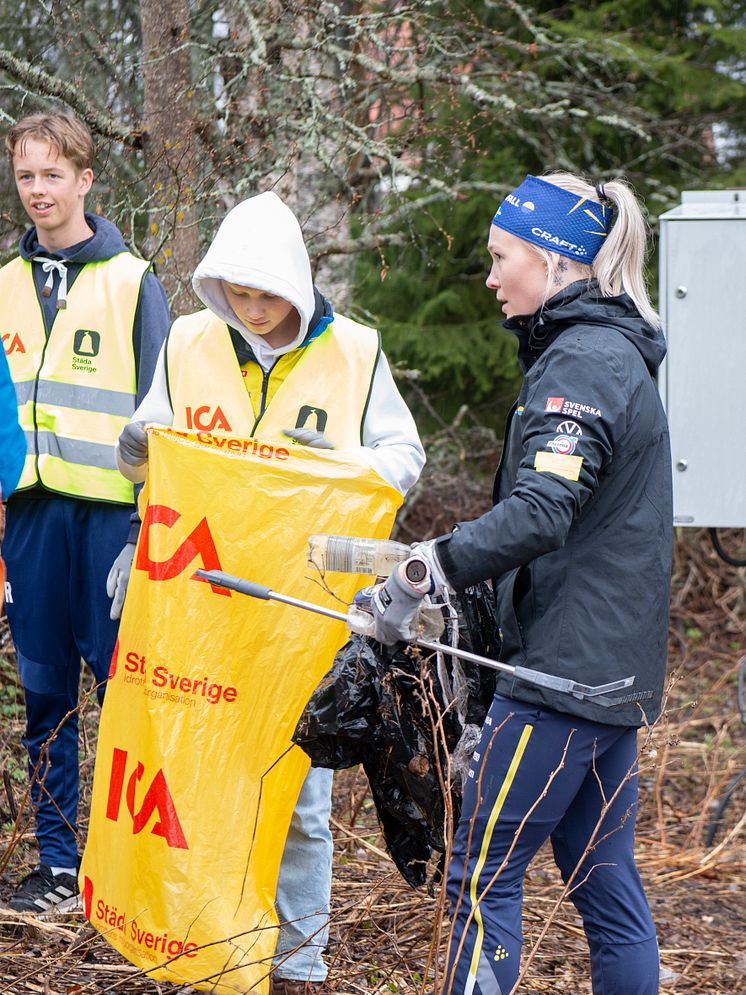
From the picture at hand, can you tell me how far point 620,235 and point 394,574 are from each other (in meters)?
0.90

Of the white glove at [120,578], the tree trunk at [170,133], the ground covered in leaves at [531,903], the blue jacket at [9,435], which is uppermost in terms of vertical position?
the tree trunk at [170,133]

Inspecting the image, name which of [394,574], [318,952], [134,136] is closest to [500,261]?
[394,574]

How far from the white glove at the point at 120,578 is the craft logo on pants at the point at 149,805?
1.64ft

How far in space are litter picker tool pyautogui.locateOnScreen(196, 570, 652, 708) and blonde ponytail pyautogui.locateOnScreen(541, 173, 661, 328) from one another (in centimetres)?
80

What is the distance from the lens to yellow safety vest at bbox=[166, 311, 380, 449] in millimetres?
3016

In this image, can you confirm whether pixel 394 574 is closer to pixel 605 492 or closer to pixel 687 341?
pixel 605 492

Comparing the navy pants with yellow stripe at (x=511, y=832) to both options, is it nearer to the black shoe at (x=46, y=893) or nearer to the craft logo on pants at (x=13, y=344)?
the black shoe at (x=46, y=893)

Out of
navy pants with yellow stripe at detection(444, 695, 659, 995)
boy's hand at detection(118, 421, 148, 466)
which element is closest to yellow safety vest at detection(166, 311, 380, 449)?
boy's hand at detection(118, 421, 148, 466)

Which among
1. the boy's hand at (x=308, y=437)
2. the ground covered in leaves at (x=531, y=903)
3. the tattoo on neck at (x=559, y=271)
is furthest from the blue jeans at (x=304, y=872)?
the tattoo on neck at (x=559, y=271)

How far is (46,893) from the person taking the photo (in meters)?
3.40

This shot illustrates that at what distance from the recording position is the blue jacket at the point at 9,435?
9.95 feet

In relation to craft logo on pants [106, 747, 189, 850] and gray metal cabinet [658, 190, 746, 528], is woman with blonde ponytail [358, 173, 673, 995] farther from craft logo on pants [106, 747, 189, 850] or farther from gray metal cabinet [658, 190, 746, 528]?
gray metal cabinet [658, 190, 746, 528]

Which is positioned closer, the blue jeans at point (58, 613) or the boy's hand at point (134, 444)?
the boy's hand at point (134, 444)

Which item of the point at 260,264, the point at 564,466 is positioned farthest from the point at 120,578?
the point at 564,466
